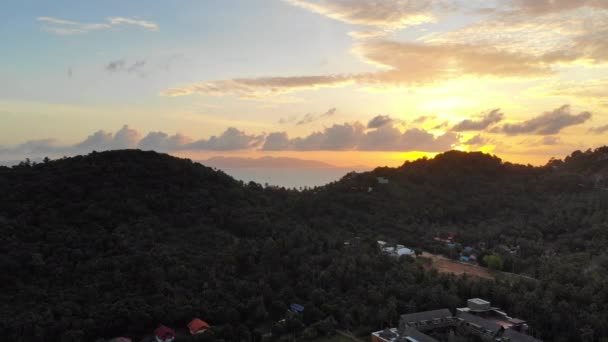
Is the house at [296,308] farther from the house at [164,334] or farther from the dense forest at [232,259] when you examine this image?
the house at [164,334]

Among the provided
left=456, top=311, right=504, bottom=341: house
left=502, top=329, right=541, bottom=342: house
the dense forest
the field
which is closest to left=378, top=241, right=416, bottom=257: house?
the dense forest

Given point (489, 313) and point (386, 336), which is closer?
point (386, 336)

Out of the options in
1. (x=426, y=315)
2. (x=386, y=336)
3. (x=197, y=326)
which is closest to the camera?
(x=386, y=336)

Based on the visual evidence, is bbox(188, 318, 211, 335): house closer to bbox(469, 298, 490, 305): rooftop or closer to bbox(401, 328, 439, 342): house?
bbox(401, 328, 439, 342): house

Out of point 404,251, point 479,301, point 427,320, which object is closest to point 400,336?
point 427,320

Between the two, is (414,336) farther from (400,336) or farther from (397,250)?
(397,250)

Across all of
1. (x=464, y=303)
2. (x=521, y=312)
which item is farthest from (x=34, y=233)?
(x=521, y=312)

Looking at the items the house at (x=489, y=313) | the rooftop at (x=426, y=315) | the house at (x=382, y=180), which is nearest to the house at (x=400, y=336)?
the rooftop at (x=426, y=315)
